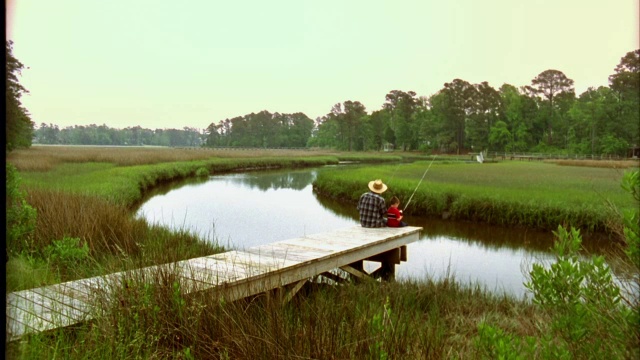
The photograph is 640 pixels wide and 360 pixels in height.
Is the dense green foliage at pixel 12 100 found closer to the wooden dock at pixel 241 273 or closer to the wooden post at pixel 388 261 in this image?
the wooden dock at pixel 241 273

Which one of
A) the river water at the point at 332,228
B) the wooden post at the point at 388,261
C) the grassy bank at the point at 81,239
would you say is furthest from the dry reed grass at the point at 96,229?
the wooden post at the point at 388,261

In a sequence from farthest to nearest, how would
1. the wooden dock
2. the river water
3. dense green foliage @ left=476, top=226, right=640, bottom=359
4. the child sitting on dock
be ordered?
the river water
the child sitting on dock
the wooden dock
dense green foliage @ left=476, top=226, right=640, bottom=359

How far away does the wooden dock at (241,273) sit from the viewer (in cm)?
379

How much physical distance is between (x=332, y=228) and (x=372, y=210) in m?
5.14

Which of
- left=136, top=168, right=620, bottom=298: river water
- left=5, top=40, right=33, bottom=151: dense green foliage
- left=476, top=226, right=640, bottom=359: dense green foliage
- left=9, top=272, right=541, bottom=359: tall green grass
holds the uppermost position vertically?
left=5, top=40, right=33, bottom=151: dense green foliage

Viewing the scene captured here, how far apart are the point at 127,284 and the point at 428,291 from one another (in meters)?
4.15

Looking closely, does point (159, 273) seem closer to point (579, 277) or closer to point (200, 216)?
point (579, 277)

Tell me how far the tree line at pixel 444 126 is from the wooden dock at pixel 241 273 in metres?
32.7

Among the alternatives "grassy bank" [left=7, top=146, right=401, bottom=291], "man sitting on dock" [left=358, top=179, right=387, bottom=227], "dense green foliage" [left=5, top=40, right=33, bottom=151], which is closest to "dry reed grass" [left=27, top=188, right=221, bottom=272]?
"grassy bank" [left=7, top=146, right=401, bottom=291]

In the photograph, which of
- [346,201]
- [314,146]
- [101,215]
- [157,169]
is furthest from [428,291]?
[314,146]

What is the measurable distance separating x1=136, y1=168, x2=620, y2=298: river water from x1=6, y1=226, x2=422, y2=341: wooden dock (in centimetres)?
61

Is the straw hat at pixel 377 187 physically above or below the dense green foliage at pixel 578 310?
below

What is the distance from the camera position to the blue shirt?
30.3ft

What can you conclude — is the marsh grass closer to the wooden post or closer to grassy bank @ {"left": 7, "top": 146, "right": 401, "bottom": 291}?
grassy bank @ {"left": 7, "top": 146, "right": 401, "bottom": 291}
